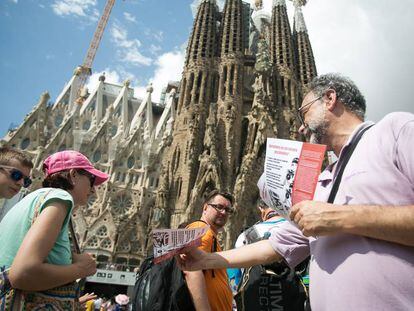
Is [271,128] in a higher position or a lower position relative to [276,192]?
higher

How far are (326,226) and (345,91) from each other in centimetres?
85

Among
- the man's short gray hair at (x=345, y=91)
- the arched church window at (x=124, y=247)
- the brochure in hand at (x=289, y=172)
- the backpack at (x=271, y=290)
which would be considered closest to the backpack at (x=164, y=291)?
the backpack at (x=271, y=290)

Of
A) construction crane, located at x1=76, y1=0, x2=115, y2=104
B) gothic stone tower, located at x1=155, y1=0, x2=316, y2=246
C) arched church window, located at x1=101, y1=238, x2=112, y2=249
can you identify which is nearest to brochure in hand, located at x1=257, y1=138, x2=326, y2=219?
gothic stone tower, located at x1=155, y1=0, x2=316, y2=246

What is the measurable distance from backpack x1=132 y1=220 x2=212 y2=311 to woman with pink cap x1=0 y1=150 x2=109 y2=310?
29.0 inches

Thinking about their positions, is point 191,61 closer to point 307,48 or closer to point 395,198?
point 307,48

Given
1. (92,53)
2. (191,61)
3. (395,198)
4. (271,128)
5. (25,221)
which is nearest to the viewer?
(395,198)

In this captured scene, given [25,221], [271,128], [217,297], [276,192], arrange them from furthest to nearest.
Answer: [271,128] < [217,297] < [25,221] < [276,192]

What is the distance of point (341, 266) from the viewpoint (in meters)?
1.26

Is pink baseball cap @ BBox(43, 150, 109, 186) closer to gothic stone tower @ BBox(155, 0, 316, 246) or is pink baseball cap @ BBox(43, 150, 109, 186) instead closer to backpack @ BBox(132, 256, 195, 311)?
backpack @ BBox(132, 256, 195, 311)

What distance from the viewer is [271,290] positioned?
278cm

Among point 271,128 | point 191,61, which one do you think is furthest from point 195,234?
point 191,61

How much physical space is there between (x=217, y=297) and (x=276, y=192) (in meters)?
1.54

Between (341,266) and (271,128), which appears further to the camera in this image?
(271,128)

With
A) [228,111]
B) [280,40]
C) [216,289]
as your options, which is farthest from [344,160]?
[280,40]
